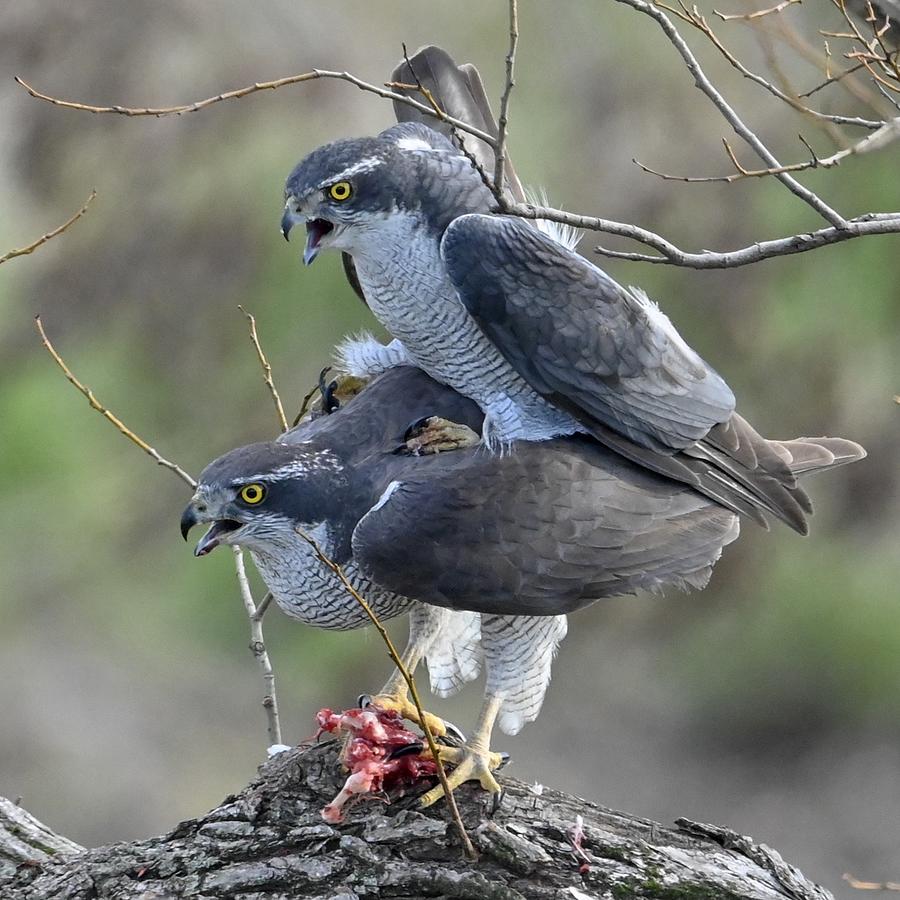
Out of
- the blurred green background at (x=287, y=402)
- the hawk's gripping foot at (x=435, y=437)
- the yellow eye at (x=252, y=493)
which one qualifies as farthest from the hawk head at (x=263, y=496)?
the blurred green background at (x=287, y=402)

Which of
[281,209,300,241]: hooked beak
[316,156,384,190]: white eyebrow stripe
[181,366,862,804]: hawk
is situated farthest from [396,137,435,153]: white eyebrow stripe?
[181,366,862,804]: hawk

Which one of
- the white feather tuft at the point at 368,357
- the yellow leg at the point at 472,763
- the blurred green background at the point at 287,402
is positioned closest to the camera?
the yellow leg at the point at 472,763

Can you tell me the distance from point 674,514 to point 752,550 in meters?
4.35

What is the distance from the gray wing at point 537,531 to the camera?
3.30 meters

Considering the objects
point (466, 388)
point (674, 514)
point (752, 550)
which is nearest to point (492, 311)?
point (466, 388)

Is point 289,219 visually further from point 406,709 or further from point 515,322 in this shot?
point 406,709

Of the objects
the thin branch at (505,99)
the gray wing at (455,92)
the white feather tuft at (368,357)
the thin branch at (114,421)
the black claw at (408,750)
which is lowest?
the black claw at (408,750)

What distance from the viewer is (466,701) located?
7965 mm

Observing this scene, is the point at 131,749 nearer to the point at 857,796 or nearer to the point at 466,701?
the point at 466,701

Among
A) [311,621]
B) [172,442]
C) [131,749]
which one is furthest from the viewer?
[131,749]

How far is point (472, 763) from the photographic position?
11.4 feet

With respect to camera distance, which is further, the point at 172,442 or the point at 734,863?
the point at 172,442

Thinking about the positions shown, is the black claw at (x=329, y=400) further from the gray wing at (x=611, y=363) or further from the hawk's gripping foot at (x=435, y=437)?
the gray wing at (x=611, y=363)

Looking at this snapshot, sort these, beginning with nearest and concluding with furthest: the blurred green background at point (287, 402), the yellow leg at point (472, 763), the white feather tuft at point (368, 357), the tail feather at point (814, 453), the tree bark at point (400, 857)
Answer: the tree bark at point (400, 857) < the yellow leg at point (472, 763) < the tail feather at point (814, 453) < the white feather tuft at point (368, 357) < the blurred green background at point (287, 402)
